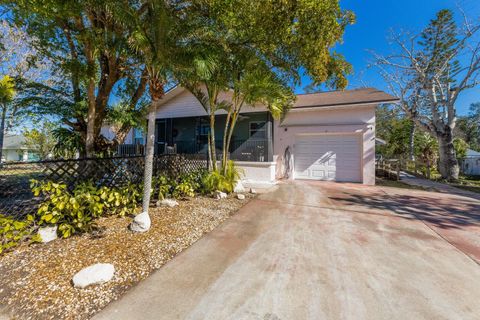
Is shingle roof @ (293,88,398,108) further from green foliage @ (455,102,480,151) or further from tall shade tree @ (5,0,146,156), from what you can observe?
green foliage @ (455,102,480,151)

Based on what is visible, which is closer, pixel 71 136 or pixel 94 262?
pixel 94 262

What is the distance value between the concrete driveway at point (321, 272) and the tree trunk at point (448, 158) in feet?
26.4

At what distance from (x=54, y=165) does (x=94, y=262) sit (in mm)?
2296

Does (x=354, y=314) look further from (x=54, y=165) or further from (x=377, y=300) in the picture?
(x=54, y=165)

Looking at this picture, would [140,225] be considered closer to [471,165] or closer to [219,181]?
[219,181]

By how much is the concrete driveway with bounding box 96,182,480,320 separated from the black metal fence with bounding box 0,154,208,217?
9.09 feet

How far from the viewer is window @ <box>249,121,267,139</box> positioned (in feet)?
34.8

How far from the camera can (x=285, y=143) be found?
1057 centimetres

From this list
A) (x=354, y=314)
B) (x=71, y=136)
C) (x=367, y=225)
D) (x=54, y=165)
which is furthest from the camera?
(x=71, y=136)

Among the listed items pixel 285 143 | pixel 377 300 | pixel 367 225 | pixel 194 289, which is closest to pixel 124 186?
pixel 194 289

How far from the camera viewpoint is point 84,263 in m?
2.71

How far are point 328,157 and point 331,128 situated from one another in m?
1.49

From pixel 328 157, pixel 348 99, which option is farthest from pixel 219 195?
pixel 348 99

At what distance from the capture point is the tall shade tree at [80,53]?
14.1ft
